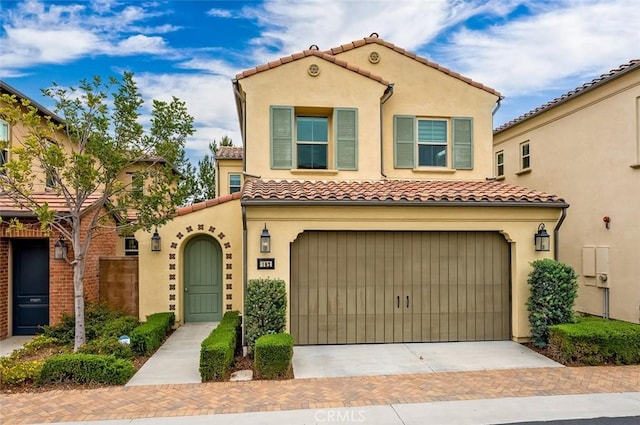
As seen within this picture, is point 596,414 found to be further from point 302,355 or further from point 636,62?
point 636,62

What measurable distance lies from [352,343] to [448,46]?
32.3 feet

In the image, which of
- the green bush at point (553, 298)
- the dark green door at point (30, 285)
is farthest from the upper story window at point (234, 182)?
the green bush at point (553, 298)

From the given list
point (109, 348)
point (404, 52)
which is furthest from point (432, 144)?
point (109, 348)

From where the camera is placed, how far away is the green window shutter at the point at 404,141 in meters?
11.0

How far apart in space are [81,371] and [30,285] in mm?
4630

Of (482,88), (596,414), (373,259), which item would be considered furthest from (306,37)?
(596,414)

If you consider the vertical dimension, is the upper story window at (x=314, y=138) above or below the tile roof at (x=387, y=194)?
above

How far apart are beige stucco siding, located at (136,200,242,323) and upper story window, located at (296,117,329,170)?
86.8 inches

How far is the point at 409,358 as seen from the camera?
7.59 meters

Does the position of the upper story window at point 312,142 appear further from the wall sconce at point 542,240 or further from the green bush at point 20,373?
the green bush at point 20,373

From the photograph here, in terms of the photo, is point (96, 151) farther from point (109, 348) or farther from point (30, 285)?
point (30, 285)

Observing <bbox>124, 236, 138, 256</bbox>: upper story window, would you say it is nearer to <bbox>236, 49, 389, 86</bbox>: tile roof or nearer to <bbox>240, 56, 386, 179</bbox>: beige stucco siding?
<bbox>240, 56, 386, 179</bbox>: beige stucco siding

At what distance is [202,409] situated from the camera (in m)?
5.41

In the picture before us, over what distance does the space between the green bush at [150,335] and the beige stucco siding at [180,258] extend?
92 centimetres
